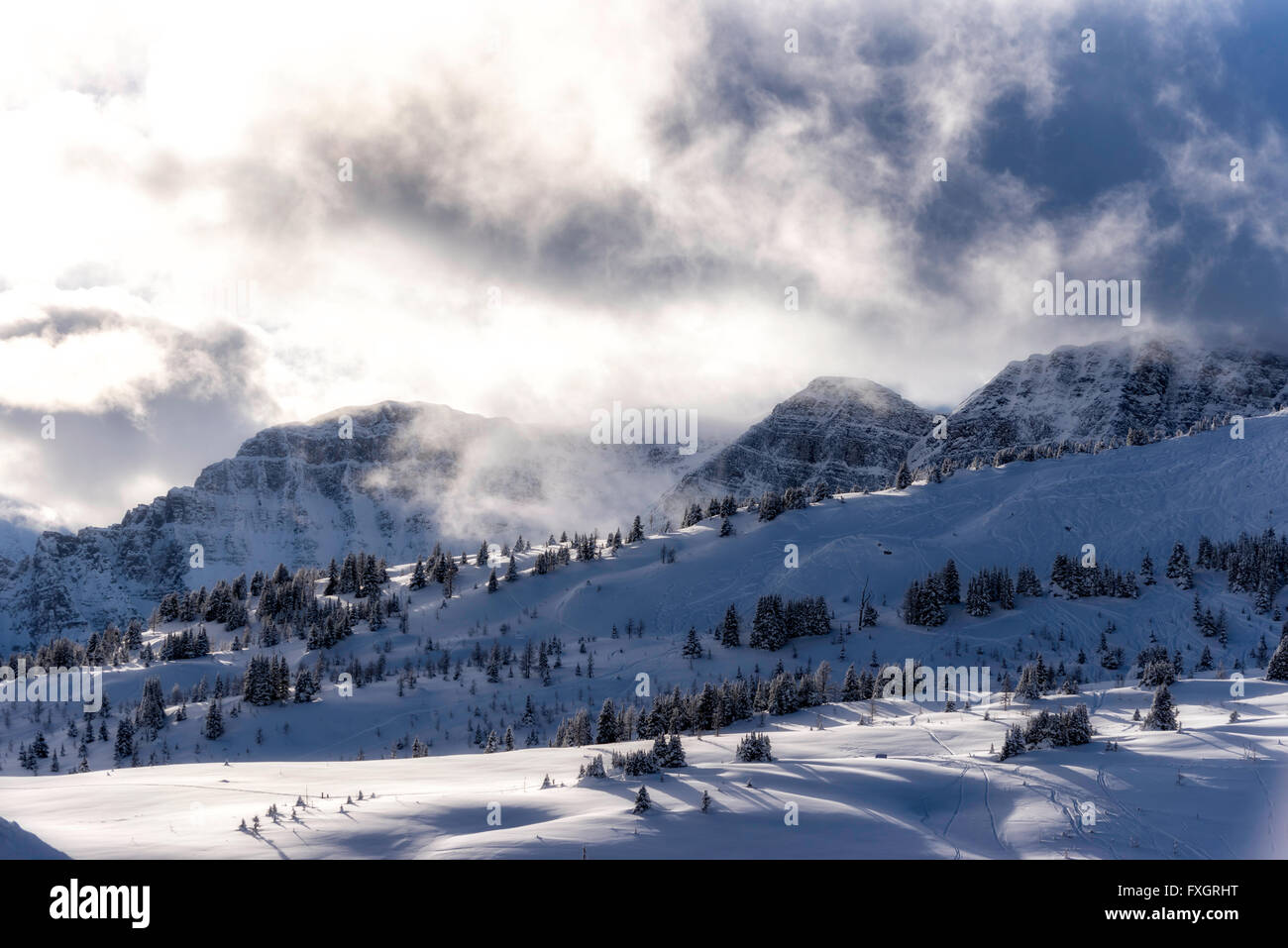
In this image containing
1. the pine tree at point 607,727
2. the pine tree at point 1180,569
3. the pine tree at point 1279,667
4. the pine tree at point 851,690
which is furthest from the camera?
the pine tree at point 1180,569

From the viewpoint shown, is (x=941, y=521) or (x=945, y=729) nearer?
(x=945, y=729)

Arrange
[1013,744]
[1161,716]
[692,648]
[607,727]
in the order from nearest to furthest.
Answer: [1013,744]
[1161,716]
[607,727]
[692,648]

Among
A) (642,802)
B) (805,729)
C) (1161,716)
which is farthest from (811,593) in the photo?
(642,802)

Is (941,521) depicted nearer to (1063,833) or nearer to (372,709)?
(372,709)

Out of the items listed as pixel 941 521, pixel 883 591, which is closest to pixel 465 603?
pixel 883 591

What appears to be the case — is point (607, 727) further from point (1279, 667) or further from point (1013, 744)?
point (1279, 667)

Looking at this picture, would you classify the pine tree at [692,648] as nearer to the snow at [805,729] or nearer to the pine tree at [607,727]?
the snow at [805,729]

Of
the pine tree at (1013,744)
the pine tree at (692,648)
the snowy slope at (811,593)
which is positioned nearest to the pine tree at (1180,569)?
the snowy slope at (811,593)

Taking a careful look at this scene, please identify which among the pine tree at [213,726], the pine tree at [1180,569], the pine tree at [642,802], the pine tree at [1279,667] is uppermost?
the pine tree at [1180,569]

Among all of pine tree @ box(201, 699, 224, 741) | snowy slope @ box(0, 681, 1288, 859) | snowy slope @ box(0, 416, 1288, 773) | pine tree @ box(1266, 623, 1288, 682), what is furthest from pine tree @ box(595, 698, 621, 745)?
pine tree @ box(1266, 623, 1288, 682)

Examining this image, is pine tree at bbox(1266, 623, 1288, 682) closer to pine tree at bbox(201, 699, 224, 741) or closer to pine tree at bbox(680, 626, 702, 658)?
pine tree at bbox(680, 626, 702, 658)
